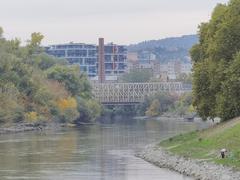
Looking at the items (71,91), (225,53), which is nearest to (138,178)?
(225,53)

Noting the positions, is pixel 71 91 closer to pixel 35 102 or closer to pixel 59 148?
pixel 35 102

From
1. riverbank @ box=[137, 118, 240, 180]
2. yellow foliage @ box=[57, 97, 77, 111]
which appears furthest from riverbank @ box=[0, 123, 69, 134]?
riverbank @ box=[137, 118, 240, 180]

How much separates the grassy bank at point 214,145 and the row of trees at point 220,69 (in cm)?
298

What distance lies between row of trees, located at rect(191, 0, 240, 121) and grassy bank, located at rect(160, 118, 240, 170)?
9.77ft

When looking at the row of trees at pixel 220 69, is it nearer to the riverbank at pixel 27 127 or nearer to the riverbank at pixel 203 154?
the riverbank at pixel 203 154

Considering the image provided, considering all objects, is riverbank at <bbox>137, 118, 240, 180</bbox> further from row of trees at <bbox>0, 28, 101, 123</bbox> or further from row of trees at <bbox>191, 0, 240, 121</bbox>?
row of trees at <bbox>0, 28, 101, 123</bbox>

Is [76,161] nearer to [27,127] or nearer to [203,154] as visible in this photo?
[203,154]

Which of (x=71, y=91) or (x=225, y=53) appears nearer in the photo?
(x=225, y=53)

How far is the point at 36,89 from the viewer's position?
16238cm

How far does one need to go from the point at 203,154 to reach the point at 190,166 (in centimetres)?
294

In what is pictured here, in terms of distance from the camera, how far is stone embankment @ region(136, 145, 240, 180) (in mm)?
56781

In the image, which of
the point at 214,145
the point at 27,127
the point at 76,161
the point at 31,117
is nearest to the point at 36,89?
the point at 31,117

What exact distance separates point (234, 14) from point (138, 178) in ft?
92.1

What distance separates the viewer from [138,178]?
61969 mm
